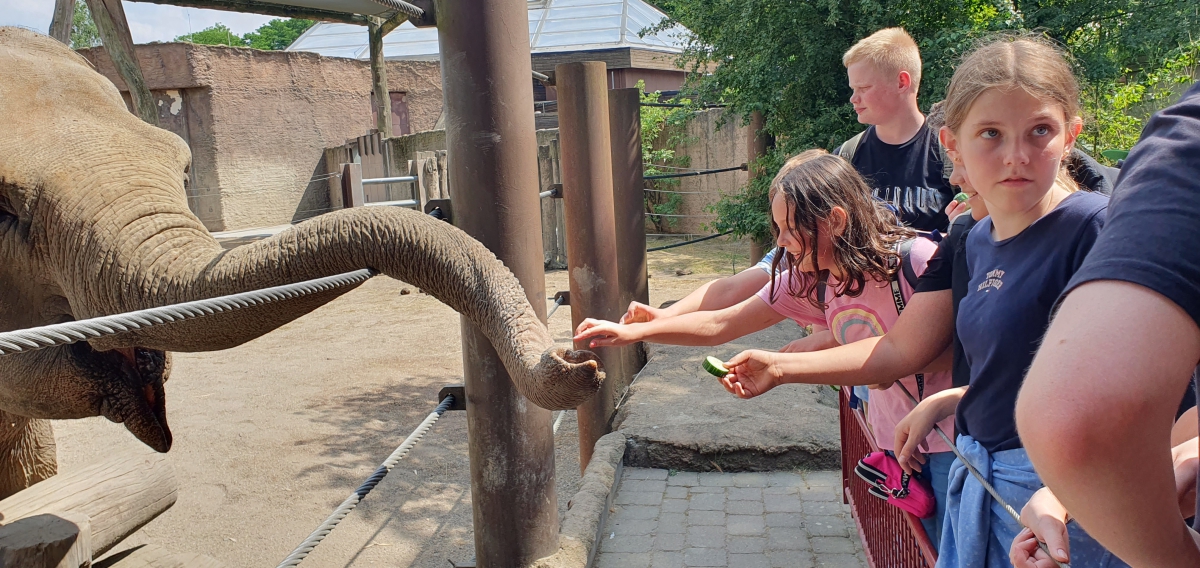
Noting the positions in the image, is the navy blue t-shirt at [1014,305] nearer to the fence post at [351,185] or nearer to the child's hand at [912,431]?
the child's hand at [912,431]

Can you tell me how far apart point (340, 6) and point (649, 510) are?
2440 millimetres

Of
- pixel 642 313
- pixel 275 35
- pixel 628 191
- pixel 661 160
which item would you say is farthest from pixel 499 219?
pixel 275 35

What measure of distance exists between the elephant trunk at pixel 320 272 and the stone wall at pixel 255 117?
18197mm

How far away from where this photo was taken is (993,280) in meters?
1.73

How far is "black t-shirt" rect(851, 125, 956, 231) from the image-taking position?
307cm

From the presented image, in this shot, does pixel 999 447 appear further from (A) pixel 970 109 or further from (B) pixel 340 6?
(B) pixel 340 6

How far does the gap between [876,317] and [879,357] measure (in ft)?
1.12

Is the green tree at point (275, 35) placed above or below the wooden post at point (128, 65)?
above

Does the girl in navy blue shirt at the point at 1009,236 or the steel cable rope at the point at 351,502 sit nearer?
the girl in navy blue shirt at the point at 1009,236

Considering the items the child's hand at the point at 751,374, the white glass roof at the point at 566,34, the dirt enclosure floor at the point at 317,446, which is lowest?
the dirt enclosure floor at the point at 317,446

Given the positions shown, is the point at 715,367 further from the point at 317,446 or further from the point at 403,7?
the point at 317,446

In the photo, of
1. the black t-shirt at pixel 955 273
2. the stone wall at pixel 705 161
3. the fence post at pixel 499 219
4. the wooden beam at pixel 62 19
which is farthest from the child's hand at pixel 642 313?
the stone wall at pixel 705 161

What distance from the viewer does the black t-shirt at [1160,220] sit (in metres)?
0.69

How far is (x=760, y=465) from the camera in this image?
14.4 ft
